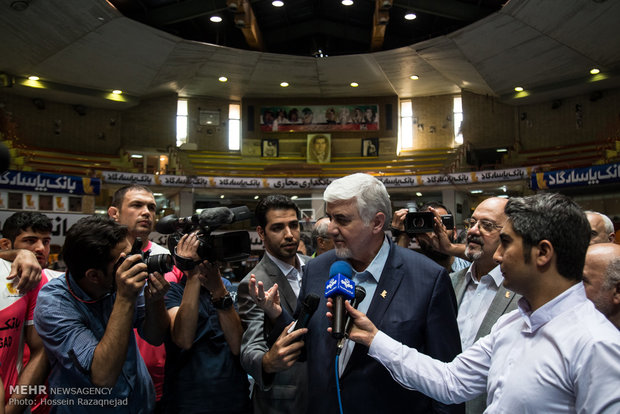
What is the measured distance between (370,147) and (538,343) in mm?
22054

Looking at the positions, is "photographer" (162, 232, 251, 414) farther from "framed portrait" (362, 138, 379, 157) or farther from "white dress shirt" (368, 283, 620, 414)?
"framed portrait" (362, 138, 379, 157)

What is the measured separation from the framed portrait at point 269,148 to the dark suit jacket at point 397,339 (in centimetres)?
2156

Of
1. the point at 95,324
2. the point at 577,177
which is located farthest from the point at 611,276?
the point at 577,177

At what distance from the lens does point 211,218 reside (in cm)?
221

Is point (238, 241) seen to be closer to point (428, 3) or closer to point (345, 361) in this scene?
point (345, 361)

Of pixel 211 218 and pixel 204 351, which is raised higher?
pixel 211 218

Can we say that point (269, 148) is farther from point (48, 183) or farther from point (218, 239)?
point (218, 239)

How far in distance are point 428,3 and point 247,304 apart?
1529 cm

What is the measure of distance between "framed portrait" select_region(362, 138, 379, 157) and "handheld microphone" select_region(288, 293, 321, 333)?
21.6 metres

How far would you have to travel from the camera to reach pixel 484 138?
21.5 m

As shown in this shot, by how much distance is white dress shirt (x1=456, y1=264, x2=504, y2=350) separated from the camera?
2547 mm

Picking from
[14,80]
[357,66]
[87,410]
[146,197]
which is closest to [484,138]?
[357,66]

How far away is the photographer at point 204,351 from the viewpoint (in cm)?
239

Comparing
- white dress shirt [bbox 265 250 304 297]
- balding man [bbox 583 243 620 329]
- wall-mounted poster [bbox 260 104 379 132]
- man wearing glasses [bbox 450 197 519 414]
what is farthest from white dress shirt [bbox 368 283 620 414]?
wall-mounted poster [bbox 260 104 379 132]
